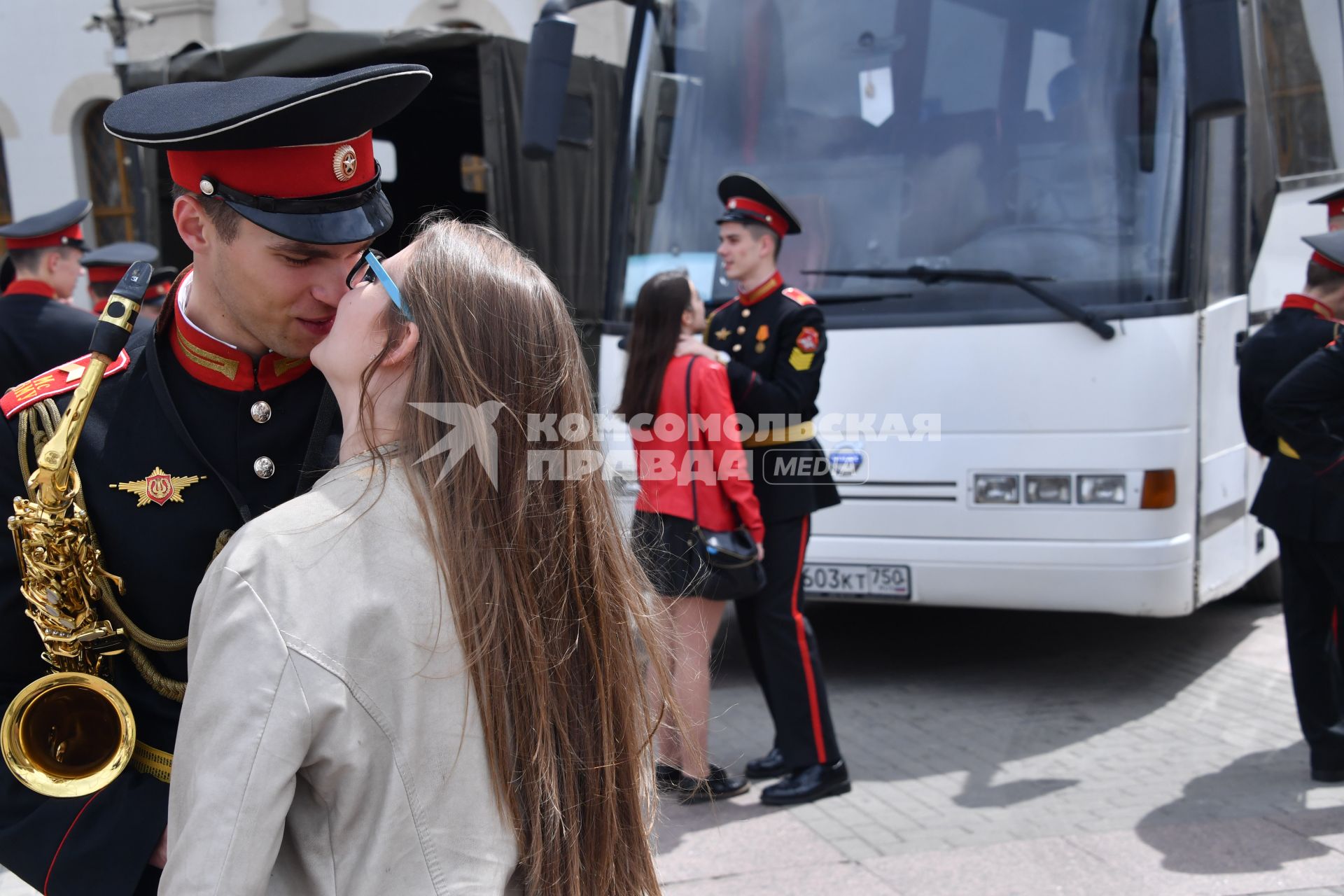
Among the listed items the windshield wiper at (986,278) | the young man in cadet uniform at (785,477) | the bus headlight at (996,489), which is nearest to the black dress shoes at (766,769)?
the young man in cadet uniform at (785,477)

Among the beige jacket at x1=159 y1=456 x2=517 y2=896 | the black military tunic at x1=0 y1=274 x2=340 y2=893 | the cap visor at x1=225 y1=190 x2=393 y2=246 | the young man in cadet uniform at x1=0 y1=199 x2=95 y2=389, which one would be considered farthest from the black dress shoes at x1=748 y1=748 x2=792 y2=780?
the beige jacket at x1=159 y1=456 x2=517 y2=896

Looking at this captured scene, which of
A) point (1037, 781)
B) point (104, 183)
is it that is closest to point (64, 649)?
point (1037, 781)

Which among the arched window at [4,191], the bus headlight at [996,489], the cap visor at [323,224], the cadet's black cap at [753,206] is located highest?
the cap visor at [323,224]

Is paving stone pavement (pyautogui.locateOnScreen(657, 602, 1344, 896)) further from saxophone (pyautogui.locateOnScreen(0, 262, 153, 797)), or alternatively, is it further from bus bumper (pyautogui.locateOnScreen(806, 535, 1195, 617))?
saxophone (pyautogui.locateOnScreen(0, 262, 153, 797))

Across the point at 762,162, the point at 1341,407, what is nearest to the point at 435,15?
the point at 762,162

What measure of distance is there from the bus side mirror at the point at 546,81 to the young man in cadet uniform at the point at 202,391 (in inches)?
146

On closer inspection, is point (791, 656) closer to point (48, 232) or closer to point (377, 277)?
point (377, 277)

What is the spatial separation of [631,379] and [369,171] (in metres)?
2.34

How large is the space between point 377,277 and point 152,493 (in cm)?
52

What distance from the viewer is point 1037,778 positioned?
439 centimetres

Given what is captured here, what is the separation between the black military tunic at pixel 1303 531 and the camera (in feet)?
13.7

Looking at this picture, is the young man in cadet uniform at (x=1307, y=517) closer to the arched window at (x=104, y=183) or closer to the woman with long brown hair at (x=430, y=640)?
the woman with long brown hair at (x=430, y=640)

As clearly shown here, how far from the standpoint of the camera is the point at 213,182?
170 centimetres

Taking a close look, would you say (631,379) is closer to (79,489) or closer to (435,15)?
(79,489)
